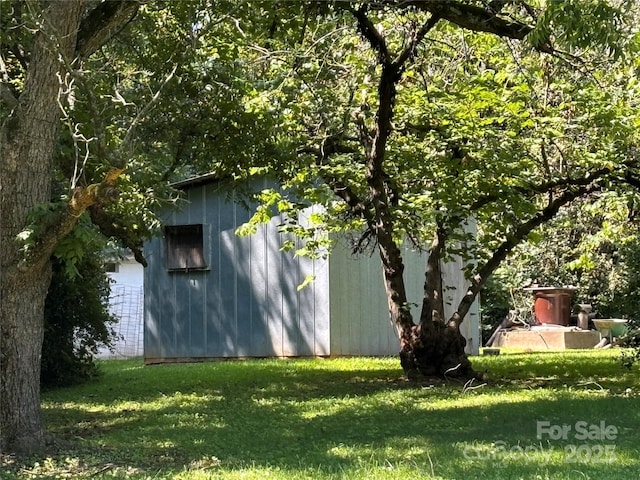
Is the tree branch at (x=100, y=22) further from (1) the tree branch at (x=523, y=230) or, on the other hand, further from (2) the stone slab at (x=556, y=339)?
(2) the stone slab at (x=556, y=339)

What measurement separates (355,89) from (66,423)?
5898mm

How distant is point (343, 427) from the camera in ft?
23.9

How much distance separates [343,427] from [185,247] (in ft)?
34.5

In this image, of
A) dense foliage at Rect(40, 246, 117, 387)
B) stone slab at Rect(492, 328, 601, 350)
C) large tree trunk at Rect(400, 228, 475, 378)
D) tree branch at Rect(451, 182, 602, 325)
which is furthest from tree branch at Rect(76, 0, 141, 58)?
stone slab at Rect(492, 328, 601, 350)

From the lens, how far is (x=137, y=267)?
2791 centimetres

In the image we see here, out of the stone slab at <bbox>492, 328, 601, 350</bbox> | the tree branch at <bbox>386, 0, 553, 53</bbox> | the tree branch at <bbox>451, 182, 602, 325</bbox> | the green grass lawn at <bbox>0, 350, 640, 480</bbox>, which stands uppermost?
the tree branch at <bbox>386, 0, 553, 53</bbox>

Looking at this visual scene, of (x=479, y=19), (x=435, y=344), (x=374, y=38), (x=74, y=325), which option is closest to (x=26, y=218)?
(x=479, y=19)

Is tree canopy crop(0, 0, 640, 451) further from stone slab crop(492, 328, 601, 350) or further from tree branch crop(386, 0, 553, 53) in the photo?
stone slab crop(492, 328, 601, 350)

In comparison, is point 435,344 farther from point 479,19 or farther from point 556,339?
point 556,339

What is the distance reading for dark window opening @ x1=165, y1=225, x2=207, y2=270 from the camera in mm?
16906

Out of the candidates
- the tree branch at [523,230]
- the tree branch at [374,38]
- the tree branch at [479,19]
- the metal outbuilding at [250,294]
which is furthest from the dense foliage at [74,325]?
the tree branch at [479,19]

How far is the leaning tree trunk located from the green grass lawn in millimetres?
465

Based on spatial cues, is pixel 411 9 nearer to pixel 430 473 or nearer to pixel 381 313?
pixel 430 473

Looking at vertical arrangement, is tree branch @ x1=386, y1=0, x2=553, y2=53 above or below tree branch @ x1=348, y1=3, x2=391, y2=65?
below
